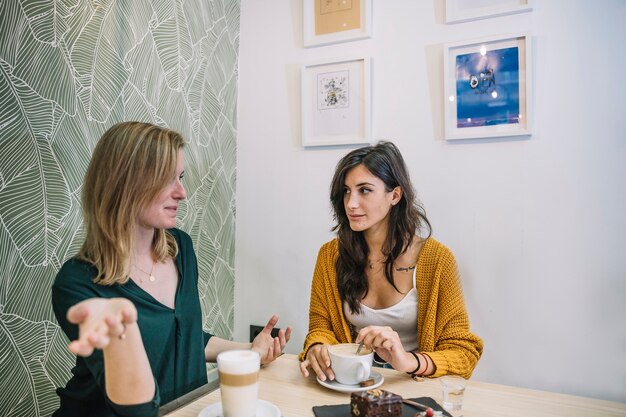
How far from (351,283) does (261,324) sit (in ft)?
2.74

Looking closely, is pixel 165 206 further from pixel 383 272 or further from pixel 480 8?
pixel 480 8

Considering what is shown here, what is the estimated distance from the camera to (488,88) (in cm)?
182

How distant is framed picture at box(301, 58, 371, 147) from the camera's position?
2.03 metres

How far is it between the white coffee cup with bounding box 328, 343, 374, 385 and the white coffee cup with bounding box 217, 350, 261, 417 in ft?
0.84

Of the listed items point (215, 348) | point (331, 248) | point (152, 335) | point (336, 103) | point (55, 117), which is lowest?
point (215, 348)

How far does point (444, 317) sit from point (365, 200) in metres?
0.45

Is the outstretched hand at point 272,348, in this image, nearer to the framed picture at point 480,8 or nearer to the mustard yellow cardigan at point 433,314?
the mustard yellow cardigan at point 433,314

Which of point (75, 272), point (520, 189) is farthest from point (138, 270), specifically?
point (520, 189)

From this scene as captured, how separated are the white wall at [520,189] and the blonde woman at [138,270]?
0.95 m

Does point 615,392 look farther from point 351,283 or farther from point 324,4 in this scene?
point 324,4

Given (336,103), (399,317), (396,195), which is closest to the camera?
(399,317)

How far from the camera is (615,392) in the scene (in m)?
1.66

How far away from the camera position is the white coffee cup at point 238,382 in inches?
31.6

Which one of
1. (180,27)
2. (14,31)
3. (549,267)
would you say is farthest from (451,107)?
(14,31)
